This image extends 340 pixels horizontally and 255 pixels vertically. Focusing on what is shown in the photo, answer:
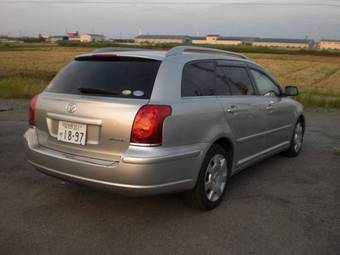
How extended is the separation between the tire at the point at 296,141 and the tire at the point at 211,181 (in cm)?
233

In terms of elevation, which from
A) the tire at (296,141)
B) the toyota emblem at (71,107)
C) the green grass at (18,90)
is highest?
the toyota emblem at (71,107)

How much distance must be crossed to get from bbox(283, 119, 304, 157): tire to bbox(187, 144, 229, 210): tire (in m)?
2.33

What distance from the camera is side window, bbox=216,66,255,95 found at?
4.27 metres

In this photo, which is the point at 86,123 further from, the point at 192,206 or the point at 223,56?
the point at 223,56

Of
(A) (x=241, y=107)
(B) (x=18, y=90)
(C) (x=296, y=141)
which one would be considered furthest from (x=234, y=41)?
(A) (x=241, y=107)

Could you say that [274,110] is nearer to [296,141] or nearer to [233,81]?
[233,81]

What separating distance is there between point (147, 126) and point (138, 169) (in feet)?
1.18

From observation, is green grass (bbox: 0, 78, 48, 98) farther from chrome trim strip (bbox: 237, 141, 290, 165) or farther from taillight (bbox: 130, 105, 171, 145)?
taillight (bbox: 130, 105, 171, 145)

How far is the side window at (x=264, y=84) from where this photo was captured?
5.15m

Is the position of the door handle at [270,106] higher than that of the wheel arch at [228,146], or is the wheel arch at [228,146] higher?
the door handle at [270,106]

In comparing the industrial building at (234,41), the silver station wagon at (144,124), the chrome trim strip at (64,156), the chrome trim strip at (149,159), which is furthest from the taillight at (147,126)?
the industrial building at (234,41)

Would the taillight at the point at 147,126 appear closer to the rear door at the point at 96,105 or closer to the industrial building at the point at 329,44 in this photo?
the rear door at the point at 96,105

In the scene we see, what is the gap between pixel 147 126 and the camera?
324cm

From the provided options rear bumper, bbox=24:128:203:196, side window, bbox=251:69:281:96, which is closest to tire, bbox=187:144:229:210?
rear bumper, bbox=24:128:203:196
